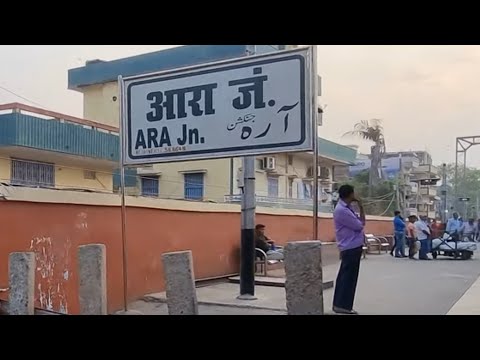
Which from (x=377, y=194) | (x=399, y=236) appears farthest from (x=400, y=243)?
(x=377, y=194)

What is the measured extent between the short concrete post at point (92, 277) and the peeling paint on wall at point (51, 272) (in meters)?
0.98

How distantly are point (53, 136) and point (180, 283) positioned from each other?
44.0 feet

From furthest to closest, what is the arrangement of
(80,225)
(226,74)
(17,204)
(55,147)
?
(55,147) < (80,225) < (17,204) < (226,74)

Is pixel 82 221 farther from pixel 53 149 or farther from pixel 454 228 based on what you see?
pixel 454 228

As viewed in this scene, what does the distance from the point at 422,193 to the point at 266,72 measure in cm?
4581

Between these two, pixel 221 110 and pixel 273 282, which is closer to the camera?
pixel 221 110

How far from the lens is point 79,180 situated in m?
21.0

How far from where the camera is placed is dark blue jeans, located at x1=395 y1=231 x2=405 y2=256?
16628mm

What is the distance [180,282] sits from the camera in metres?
5.94

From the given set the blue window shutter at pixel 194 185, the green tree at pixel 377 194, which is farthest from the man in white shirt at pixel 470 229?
the blue window shutter at pixel 194 185

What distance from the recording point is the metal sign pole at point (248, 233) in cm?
838

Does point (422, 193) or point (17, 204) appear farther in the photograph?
point (422, 193)
